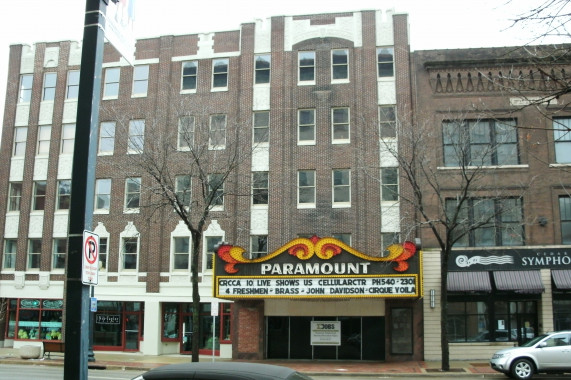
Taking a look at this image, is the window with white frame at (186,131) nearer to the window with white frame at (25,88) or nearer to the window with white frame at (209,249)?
the window with white frame at (209,249)

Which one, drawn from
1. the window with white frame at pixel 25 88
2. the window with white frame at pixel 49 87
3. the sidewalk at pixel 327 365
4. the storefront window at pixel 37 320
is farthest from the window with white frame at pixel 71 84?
the sidewalk at pixel 327 365

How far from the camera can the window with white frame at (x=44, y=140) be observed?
35312 mm

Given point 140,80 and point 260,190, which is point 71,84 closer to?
point 140,80

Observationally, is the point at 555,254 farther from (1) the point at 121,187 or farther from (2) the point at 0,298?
(2) the point at 0,298

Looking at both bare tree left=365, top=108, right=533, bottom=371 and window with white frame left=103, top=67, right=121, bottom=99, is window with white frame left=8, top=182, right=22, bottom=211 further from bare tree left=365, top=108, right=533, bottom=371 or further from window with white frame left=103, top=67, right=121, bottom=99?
bare tree left=365, top=108, right=533, bottom=371

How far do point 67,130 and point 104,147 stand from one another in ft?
8.66

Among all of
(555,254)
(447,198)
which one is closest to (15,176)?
(447,198)

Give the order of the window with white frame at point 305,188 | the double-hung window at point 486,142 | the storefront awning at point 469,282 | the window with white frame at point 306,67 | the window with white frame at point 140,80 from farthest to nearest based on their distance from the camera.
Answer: the window with white frame at point 140,80 < the window with white frame at point 306,67 < the window with white frame at point 305,188 < the double-hung window at point 486,142 < the storefront awning at point 469,282

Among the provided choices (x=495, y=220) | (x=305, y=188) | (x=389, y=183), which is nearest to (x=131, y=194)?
(x=305, y=188)

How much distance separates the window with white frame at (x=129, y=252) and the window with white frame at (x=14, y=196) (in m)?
7.35

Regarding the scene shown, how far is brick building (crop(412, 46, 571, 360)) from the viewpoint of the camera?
27.8 meters

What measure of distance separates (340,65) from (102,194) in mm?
14637

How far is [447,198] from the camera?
2931cm

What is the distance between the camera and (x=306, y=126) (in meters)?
31.8
